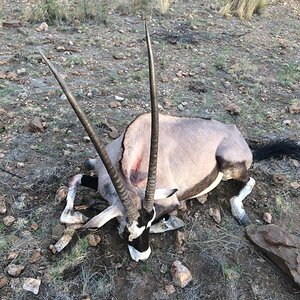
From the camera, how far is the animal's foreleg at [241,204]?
3563mm

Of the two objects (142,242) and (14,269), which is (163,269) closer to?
(142,242)

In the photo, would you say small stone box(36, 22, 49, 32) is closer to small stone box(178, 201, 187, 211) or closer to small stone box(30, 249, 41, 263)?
small stone box(178, 201, 187, 211)

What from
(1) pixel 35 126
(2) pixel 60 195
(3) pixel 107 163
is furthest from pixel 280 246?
(1) pixel 35 126

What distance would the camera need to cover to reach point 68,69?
5.42 meters

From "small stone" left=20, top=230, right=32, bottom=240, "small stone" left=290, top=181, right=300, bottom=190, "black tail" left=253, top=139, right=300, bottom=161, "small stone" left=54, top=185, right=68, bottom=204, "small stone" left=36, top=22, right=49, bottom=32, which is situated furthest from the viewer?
"small stone" left=36, top=22, right=49, bottom=32

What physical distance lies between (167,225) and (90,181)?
0.70 metres

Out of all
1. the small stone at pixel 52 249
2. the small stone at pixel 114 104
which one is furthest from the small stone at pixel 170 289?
the small stone at pixel 114 104

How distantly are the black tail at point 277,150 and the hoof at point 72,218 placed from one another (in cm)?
177

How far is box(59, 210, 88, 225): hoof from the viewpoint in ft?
10.6

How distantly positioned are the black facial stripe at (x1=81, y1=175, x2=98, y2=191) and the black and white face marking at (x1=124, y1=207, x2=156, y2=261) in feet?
2.17

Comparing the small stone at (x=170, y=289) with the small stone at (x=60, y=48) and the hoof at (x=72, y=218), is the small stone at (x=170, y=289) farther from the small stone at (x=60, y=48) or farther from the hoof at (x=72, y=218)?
the small stone at (x=60, y=48)

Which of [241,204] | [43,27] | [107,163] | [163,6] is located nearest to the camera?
[107,163]

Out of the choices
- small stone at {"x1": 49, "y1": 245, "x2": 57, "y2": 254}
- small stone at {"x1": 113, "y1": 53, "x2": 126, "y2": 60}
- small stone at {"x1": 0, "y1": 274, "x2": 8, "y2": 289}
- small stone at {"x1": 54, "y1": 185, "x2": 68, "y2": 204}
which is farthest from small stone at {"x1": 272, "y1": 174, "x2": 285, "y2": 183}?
small stone at {"x1": 113, "y1": 53, "x2": 126, "y2": 60}

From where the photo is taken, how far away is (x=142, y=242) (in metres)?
3.00
